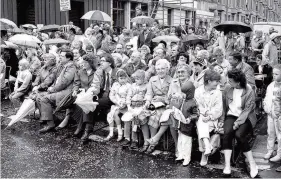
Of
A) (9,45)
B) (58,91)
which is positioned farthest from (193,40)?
(9,45)

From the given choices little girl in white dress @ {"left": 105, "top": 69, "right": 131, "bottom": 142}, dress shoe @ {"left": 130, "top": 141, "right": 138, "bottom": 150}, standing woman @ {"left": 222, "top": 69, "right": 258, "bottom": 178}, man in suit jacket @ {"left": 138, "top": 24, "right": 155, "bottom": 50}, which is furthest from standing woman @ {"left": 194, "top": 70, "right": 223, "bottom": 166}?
man in suit jacket @ {"left": 138, "top": 24, "right": 155, "bottom": 50}

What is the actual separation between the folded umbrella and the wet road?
68 centimetres

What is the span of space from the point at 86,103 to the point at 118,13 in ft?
65.1

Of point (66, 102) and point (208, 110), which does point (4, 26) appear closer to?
point (66, 102)

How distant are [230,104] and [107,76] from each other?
297 cm

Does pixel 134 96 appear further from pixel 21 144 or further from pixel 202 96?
pixel 21 144

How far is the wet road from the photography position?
6004mm

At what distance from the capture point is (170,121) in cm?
679

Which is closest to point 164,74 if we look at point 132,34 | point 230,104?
point 230,104

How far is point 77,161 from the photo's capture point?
6594 millimetres

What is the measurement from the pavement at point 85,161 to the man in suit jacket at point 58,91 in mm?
426

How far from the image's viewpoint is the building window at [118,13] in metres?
26.5

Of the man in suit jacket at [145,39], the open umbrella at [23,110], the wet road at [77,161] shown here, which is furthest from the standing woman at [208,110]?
the man in suit jacket at [145,39]

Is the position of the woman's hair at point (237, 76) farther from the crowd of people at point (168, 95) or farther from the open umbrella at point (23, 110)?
the open umbrella at point (23, 110)
